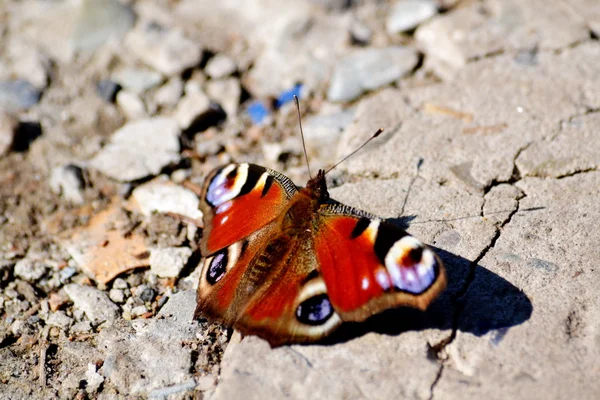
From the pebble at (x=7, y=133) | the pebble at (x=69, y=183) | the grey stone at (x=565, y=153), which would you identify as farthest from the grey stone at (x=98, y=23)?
the grey stone at (x=565, y=153)

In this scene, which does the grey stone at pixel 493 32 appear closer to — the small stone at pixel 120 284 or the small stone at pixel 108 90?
the small stone at pixel 108 90

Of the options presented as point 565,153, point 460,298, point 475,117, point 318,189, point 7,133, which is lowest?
point 565,153

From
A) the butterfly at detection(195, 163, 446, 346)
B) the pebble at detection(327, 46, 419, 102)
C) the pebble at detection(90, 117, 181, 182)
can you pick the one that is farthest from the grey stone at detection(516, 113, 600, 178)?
the pebble at detection(90, 117, 181, 182)

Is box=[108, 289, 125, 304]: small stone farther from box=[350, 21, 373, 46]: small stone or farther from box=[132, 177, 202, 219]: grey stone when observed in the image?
box=[350, 21, 373, 46]: small stone

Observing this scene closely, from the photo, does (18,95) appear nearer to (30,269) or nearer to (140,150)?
(140,150)

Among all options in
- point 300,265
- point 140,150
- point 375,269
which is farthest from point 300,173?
point 375,269

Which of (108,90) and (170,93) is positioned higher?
(108,90)
